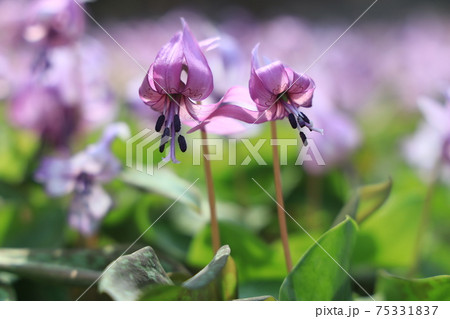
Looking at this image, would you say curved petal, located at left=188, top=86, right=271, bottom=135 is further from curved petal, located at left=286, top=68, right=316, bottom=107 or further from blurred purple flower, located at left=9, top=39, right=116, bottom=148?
blurred purple flower, located at left=9, top=39, right=116, bottom=148

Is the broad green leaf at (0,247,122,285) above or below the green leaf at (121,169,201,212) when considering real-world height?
below

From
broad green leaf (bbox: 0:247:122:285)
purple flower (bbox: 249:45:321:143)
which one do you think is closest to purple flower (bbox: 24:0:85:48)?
broad green leaf (bbox: 0:247:122:285)

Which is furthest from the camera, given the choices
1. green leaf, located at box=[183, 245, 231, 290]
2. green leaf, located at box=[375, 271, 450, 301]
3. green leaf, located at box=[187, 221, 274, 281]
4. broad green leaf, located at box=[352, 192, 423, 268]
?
broad green leaf, located at box=[352, 192, 423, 268]

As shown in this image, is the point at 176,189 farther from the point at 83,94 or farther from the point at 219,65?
the point at 83,94

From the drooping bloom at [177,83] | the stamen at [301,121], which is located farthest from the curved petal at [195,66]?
the stamen at [301,121]

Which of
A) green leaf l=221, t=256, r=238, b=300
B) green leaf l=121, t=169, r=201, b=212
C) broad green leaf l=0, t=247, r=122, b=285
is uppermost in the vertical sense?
green leaf l=121, t=169, r=201, b=212

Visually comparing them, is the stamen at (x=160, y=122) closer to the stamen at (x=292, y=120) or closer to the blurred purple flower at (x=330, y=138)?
the stamen at (x=292, y=120)

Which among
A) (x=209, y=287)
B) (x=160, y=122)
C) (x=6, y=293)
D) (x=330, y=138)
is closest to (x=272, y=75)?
(x=160, y=122)

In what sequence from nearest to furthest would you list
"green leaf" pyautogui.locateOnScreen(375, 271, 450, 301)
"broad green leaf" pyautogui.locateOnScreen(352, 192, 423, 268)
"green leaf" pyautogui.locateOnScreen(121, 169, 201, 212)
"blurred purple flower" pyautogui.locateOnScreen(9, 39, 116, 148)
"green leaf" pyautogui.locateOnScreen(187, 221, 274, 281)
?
"green leaf" pyautogui.locateOnScreen(375, 271, 450, 301) < "green leaf" pyautogui.locateOnScreen(121, 169, 201, 212) < "green leaf" pyautogui.locateOnScreen(187, 221, 274, 281) < "broad green leaf" pyautogui.locateOnScreen(352, 192, 423, 268) < "blurred purple flower" pyautogui.locateOnScreen(9, 39, 116, 148)
